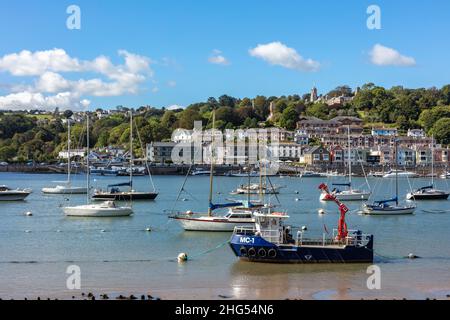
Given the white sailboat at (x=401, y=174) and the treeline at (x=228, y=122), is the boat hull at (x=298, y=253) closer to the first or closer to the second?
the white sailboat at (x=401, y=174)

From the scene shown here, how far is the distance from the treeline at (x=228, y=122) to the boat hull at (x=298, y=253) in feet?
414

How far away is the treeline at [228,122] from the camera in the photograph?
15875 cm

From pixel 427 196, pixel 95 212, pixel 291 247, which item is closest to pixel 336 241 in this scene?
pixel 291 247

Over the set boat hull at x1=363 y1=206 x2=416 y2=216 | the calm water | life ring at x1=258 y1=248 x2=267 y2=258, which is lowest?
the calm water

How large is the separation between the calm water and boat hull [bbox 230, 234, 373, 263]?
32cm

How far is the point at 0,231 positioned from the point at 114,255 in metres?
11.2

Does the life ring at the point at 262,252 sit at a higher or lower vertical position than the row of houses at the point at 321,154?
lower

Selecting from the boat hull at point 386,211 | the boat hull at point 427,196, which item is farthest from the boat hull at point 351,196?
the boat hull at point 386,211

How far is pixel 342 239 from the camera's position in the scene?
25.3 meters

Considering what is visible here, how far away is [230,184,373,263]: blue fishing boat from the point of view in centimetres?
2470

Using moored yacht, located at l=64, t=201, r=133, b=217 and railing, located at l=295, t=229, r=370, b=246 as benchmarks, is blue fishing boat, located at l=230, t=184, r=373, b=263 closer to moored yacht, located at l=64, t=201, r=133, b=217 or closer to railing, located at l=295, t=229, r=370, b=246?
railing, located at l=295, t=229, r=370, b=246

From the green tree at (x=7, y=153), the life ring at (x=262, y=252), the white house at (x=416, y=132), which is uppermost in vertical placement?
the white house at (x=416, y=132)

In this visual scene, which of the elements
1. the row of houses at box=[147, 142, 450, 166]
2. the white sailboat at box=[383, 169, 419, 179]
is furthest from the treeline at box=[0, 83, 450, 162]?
the white sailboat at box=[383, 169, 419, 179]

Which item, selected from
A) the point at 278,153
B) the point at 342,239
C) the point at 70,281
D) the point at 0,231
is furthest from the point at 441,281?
the point at 278,153
